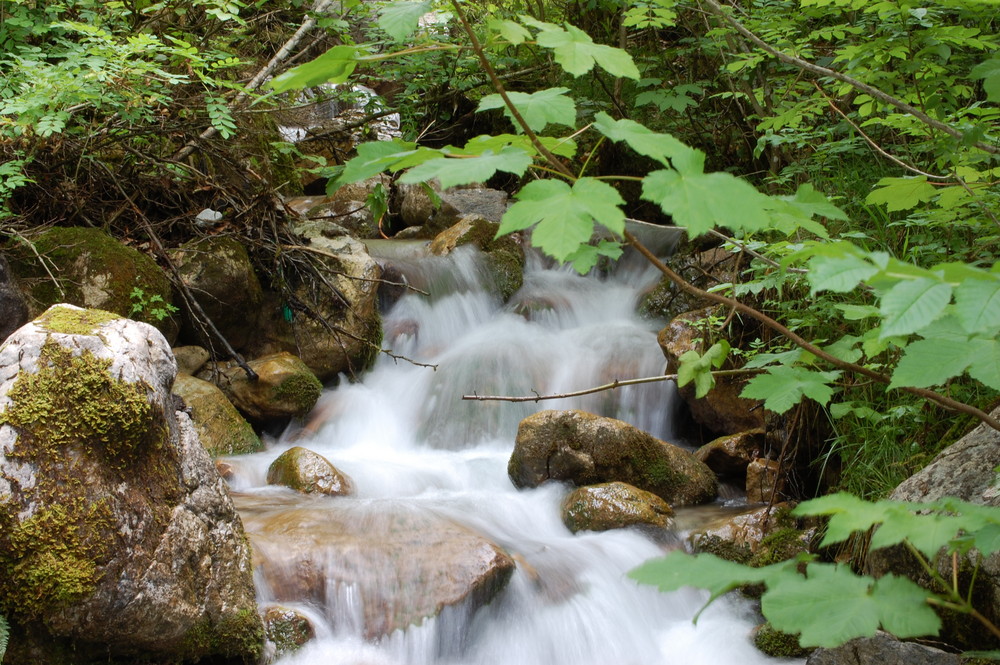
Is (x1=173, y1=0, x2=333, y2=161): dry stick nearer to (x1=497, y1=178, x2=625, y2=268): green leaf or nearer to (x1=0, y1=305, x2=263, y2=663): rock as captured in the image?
(x1=0, y1=305, x2=263, y2=663): rock

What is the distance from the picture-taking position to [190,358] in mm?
5875

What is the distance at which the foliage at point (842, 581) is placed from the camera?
1084mm

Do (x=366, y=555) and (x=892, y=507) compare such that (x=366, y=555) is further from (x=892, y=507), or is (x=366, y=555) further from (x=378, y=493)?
(x=892, y=507)

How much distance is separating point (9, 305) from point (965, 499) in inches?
202

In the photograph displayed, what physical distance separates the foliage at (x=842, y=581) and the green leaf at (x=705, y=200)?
0.47 meters

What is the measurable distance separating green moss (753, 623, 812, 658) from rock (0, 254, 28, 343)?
15.0 ft

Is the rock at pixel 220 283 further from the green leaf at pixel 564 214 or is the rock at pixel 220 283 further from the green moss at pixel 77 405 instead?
the green leaf at pixel 564 214

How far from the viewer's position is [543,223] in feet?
3.95

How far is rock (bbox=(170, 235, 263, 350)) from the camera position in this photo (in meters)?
6.02

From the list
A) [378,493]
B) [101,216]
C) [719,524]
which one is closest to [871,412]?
[719,524]

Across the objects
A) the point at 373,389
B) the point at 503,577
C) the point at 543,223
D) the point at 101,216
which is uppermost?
the point at 543,223

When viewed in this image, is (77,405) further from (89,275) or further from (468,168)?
(89,275)

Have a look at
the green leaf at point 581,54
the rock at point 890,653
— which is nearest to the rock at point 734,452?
the rock at point 890,653

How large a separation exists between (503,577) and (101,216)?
4.34m
